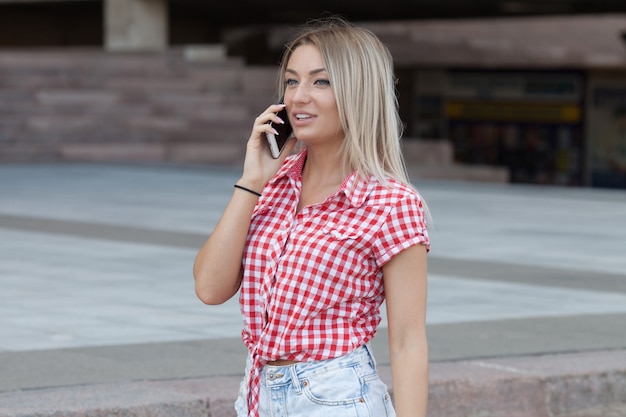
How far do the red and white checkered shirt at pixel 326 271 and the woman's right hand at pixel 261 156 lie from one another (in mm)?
126

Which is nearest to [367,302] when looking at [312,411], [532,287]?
[312,411]

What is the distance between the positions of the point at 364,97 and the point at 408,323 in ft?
1.77

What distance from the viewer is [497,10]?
36.8 meters

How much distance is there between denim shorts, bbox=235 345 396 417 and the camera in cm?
297

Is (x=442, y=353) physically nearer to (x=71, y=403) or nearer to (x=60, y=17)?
(x=71, y=403)

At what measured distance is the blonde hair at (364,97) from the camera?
302 cm

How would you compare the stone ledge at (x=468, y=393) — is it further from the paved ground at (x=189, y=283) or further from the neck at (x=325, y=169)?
the neck at (x=325, y=169)

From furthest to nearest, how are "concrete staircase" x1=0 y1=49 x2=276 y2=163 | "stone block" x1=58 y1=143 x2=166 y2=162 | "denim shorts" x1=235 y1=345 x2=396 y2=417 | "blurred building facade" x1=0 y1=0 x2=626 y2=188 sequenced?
"blurred building facade" x1=0 y1=0 x2=626 y2=188
"concrete staircase" x1=0 y1=49 x2=276 y2=163
"stone block" x1=58 y1=143 x2=166 y2=162
"denim shorts" x1=235 y1=345 x2=396 y2=417

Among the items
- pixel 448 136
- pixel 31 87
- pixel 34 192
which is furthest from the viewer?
pixel 448 136

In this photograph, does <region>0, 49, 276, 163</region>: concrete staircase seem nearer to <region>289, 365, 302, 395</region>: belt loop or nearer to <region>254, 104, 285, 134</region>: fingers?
<region>254, 104, 285, 134</region>: fingers

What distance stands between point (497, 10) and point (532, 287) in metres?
28.5

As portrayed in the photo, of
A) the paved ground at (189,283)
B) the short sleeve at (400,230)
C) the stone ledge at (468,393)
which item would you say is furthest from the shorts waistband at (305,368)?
the paved ground at (189,283)

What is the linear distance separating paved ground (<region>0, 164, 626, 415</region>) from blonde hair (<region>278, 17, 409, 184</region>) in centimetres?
293

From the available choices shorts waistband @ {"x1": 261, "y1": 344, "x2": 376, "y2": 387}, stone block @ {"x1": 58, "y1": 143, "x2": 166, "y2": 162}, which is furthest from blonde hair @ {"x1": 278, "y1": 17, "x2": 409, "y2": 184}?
stone block @ {"x1": 58, "y1": 143, "x2": 166, "y2": 162}
